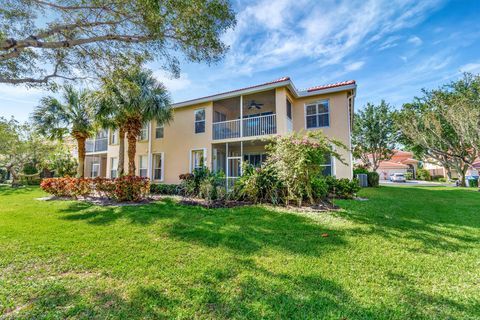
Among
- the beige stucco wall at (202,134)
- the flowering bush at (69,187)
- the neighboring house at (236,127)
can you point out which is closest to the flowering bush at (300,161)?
the neighboring house at (236,127)

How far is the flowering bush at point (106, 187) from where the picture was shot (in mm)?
10484

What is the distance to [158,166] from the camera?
1728cm

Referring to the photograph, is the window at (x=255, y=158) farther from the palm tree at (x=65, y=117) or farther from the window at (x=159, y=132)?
the palm tree at (x=65, y=117)

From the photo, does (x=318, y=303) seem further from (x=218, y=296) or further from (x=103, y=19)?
(x=103, y=19)

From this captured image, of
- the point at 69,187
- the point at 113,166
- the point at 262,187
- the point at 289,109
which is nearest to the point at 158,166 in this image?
the point at 113,166

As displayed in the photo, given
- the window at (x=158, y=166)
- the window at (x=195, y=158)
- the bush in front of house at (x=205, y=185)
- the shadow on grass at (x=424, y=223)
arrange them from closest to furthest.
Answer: the shadow on grass at (x=424, y=223)
the bush in front of house at (x=205, y=185)
the window at (x=195, y=158)
the window at (x=158, y=166)

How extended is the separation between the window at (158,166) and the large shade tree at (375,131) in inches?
890

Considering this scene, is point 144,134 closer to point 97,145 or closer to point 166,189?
point 166,189

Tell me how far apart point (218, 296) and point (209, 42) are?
21.3 feet

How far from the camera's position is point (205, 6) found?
5.90 m

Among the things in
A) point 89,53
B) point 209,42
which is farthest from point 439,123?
point 89,53

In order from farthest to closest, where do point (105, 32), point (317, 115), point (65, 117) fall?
1. point (65, 117)
2. point (317, 115)
3. point (105, 32)

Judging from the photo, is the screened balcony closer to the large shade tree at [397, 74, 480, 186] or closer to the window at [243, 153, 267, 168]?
the window at [243, 153, 267, 168]

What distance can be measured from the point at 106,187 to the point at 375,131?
87.9 ft
